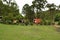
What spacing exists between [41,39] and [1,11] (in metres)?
33.1

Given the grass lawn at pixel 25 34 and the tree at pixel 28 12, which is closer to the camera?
the grass lawn at pixel 25 34

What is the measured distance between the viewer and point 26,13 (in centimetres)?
4669

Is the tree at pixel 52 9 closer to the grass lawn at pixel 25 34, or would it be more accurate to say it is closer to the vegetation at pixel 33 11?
the vegetation at pixel 33 11

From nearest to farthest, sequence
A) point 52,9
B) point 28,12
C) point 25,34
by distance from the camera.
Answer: point 25,34 < point 52,9 < point 28,12

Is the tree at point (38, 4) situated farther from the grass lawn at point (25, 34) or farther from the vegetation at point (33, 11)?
the grass lawn at point (25, 34)

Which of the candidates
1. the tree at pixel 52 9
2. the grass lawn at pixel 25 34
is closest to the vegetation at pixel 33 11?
the tree at pixel 52 9

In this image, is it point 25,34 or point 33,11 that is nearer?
point 25,34

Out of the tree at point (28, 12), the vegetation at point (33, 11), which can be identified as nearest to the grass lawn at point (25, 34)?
the vegetation at point (33, 11)

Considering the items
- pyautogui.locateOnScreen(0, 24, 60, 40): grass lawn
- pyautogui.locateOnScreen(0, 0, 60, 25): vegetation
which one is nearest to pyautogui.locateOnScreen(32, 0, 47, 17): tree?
pyautogui.locateOnScreen(0, 0, 60, 25): vegetation

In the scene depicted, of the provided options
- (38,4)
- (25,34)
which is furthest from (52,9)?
(25,34)

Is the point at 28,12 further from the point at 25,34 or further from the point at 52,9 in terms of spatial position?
the point at 25,34

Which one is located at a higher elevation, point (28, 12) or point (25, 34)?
point (28, 12)

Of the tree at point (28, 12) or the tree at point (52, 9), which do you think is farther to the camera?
the tree at point (28, 12)

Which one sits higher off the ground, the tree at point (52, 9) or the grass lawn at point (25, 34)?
the tree at point (52, 9)
